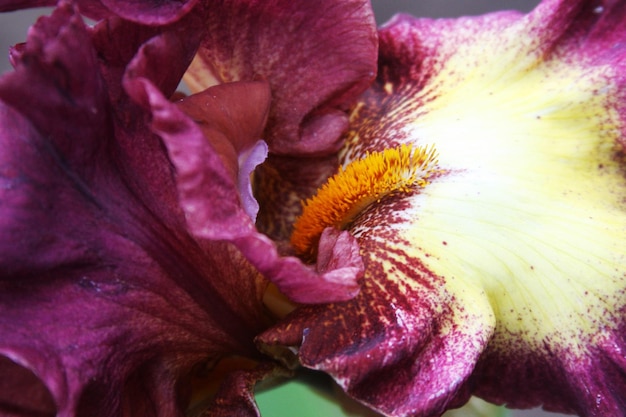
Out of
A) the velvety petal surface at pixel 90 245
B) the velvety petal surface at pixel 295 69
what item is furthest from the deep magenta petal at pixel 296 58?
the velvety petal surface at pixel 90 245

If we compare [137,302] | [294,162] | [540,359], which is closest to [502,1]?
[294,162]

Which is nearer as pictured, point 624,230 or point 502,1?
point 624,230

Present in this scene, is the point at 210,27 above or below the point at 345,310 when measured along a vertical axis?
above

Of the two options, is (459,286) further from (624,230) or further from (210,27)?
(210,27)

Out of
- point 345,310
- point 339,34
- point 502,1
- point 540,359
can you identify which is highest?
point 339,34

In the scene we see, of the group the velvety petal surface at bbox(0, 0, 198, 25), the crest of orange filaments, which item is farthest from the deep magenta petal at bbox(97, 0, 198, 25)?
the crest of orange filaments

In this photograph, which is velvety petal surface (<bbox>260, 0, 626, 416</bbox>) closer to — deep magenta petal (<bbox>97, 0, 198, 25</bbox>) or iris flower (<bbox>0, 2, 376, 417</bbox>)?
iris flower (<bbox>0, 2, 376, 417</bbox>)

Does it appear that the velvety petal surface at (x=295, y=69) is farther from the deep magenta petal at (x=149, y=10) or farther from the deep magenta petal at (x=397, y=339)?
the deep magenta petal at (x=397, y=339)
